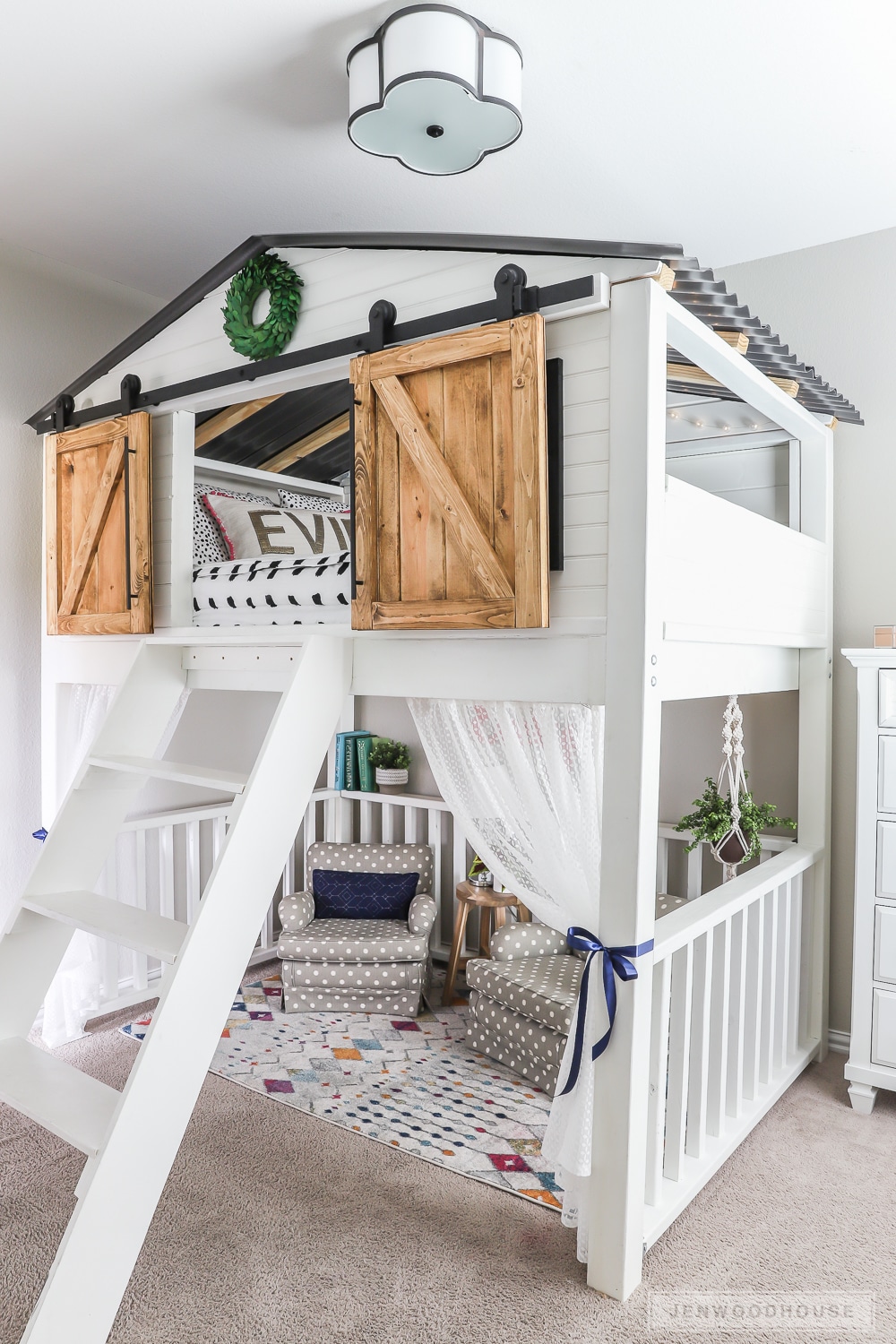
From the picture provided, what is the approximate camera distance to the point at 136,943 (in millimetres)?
1920

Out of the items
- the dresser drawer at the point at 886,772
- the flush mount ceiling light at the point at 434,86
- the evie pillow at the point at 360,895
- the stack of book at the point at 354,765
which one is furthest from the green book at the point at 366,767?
the flush mount ceiling light at the point at 434,86

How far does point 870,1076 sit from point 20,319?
12.5 feet

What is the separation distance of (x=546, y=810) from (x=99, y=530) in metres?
1.66

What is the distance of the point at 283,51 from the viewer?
210cm

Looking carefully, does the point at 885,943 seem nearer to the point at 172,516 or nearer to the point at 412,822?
the point at 412,822

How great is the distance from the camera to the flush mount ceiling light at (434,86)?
1905 millimetres

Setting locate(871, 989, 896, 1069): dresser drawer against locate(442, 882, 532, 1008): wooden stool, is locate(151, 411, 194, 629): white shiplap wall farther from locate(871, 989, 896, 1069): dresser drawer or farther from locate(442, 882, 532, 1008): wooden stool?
locate(871, 989, 896, 1069): dresser drawer

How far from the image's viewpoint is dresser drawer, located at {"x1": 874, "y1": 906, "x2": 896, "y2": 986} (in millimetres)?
2720

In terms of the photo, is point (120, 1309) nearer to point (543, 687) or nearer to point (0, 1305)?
point (0, 1305)

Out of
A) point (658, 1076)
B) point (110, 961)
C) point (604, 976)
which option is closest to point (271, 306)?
point (604, 976)

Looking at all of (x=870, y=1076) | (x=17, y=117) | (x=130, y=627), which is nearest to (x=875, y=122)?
(x=17, y=117)

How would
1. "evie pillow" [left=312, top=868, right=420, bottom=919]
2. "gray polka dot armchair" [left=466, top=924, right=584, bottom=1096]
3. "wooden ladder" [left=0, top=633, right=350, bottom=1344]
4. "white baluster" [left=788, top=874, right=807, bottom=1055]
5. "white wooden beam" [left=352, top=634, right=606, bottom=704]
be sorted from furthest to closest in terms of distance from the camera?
"evie pillow" [left=312, top=868, right=420, bottom=919]
"white baluster" [left=788, top=874, right=807, bottom=1055]
"gray polka dot armchair" [left=466, top=924, right=584, bottom=1096]
"white wooden beam" [left=352, top=634, right=606, bottom=704]
"wooden ladder" [left=0, top=633, right=350, bottom=1344]

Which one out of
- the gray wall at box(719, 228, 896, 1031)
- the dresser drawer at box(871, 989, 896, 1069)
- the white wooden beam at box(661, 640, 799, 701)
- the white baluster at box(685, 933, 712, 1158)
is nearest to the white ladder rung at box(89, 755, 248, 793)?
the white wooden beam at box(661, 640, 799, 701)

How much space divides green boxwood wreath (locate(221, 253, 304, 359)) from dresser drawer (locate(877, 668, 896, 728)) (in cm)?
200
